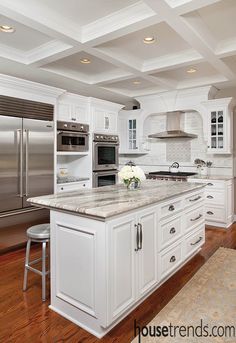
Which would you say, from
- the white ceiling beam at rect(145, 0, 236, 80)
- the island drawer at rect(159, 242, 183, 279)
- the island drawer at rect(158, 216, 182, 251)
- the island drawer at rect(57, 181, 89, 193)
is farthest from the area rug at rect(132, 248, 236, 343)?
the white ceiling beam at rect(145, 0, 236, 80)

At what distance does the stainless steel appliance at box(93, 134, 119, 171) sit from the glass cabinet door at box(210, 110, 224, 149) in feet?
6.39

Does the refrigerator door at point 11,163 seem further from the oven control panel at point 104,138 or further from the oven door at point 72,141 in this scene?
the oven control panel at point 104,138

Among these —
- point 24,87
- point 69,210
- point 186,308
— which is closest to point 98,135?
point 24,87

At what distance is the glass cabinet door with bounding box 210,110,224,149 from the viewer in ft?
16.5

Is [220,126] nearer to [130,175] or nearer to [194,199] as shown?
[194,199]

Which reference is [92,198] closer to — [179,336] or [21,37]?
[179,336]

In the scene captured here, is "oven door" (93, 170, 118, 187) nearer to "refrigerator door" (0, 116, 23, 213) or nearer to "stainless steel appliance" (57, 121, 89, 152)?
"stainless steel appliance" (57, 121, 89, 152)

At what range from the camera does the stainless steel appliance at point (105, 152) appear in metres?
5.01

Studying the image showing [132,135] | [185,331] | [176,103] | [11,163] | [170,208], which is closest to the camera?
[185,331]

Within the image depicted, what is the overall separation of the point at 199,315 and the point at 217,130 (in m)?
3.76

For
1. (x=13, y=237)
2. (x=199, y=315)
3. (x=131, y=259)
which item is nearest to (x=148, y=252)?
(x=131, y=259)

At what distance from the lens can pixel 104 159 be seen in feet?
17.2

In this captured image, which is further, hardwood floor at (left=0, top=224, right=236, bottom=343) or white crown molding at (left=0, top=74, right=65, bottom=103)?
white crown molding at (left=0, top=74, right=65, bottom=103)

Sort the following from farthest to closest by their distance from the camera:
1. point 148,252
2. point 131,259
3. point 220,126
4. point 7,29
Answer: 1. point 220,126
2. point 7,29
3. point 148,252
4. point 131,259
